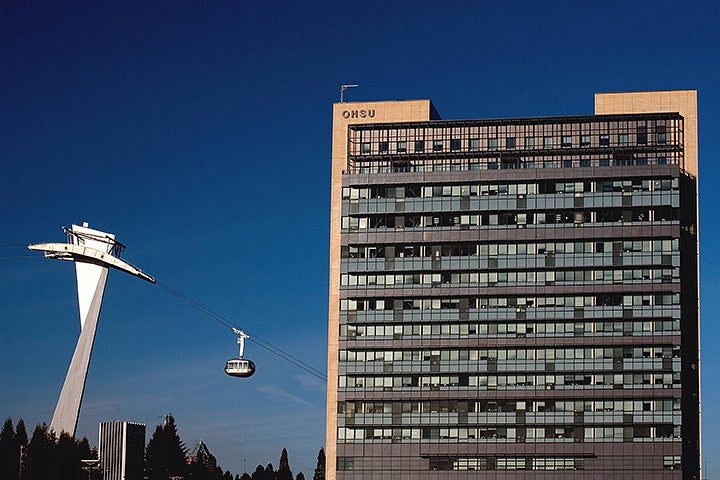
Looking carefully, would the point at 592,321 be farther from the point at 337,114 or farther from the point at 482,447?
the point at 337,114

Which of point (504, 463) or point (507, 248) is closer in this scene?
point (504, 463)

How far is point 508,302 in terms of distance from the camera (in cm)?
17850

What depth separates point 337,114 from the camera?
19362 cm

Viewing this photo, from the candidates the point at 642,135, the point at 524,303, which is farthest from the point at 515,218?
the point at 642,135

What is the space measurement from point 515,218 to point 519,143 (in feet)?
37.2

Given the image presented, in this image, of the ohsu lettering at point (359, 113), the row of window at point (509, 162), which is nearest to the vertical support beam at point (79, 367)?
the row of window at point (509, 162)

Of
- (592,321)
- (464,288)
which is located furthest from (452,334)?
(592,321)

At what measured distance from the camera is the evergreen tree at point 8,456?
176 meters

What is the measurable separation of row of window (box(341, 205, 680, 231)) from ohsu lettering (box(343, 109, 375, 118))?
16.7 m

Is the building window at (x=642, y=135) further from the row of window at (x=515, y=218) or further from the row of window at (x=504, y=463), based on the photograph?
the row of window at (x=504, y=463)

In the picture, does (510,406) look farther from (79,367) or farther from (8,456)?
(8,456)

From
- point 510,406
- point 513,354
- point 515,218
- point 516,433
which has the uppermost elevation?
point 515,218

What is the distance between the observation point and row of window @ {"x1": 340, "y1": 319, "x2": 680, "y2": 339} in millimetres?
175125

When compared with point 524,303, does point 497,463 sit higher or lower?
lower
